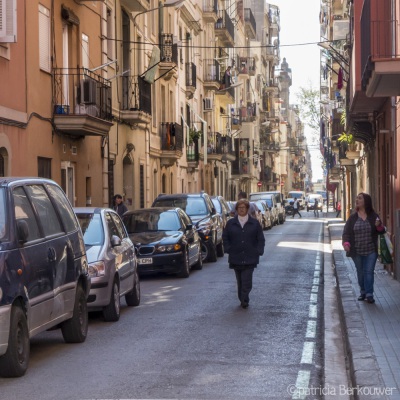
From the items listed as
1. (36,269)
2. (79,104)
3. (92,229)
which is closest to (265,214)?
(79,104)

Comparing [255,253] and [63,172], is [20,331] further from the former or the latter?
[63,172]


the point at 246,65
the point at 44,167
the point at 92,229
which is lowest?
the point at 92,229

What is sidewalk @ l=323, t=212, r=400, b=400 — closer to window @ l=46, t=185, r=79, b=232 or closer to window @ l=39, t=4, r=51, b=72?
window @ l=46, t=185, r=79, b=232

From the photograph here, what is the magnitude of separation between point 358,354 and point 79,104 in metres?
17.8

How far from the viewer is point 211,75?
60.2 metres

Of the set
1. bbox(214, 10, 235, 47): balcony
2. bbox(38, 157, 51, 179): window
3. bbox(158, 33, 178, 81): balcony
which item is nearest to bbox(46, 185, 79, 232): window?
bbox(38, 157, 51, 179): window

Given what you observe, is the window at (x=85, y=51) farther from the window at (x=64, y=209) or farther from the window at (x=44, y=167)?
the window at (x=64, y=209)

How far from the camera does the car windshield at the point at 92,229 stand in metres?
14.6

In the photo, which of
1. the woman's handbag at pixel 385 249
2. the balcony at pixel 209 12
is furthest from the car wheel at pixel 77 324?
the balcony at pixel 209 12

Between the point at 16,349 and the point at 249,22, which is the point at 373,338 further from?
the point at 249,22

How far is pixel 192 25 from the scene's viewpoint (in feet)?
172

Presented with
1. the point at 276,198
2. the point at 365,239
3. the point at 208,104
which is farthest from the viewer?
the point at 276,198

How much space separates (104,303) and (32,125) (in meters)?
10.6

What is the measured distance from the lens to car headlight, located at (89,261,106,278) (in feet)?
44.7
